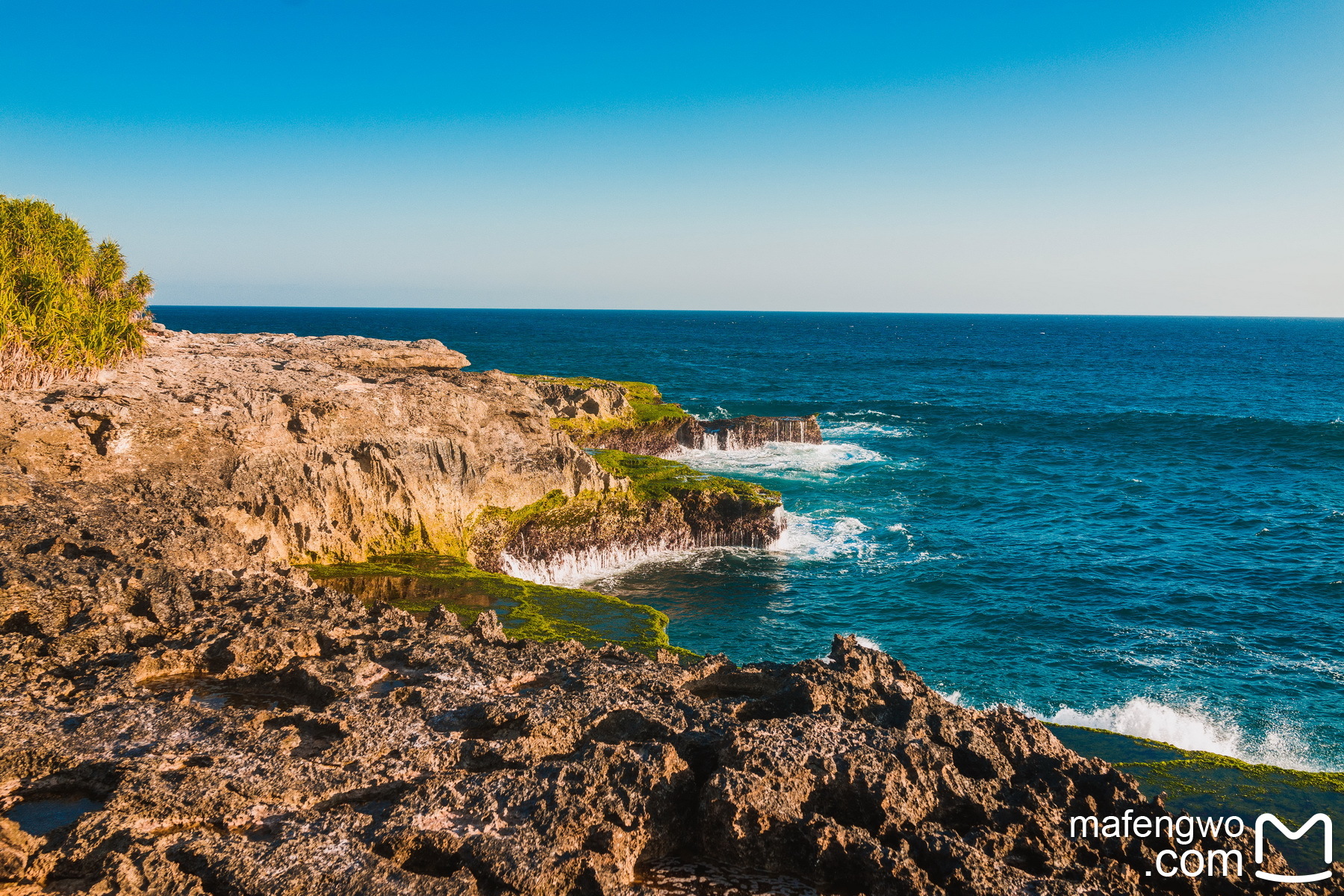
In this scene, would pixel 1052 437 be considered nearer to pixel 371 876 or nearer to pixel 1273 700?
pixel 1273 700

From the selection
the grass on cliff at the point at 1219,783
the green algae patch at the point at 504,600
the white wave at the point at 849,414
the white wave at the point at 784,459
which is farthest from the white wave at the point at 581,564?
the white wave at the point at 849,414

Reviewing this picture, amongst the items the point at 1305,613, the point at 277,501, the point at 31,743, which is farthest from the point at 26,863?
the point at 1305,613

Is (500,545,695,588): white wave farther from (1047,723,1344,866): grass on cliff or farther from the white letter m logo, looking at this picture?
the white letter m logo

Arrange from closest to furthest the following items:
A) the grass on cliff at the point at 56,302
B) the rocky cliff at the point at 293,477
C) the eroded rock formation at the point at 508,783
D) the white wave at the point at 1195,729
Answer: the eroded rock formation at the point at 508,783
the rocky cliff at the point at 293,477
the white wave at the point at 1195,729
the grass on cliff at the point at 56,302

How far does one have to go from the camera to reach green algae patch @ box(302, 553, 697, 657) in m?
20.5

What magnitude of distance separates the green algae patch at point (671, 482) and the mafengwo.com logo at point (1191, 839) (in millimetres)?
23253

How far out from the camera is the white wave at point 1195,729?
60.6 ft

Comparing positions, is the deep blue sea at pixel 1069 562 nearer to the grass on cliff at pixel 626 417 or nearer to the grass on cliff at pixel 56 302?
the grass on cliff at pixel 626 417

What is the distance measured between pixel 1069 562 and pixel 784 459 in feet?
69.7

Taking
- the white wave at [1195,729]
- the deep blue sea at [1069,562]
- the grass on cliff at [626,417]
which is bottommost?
the white wave at [1195,729]

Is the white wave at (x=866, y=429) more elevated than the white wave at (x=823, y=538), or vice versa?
the white wave at (x=866, y=429)

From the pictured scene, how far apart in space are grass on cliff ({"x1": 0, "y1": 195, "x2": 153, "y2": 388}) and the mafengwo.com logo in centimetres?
2580

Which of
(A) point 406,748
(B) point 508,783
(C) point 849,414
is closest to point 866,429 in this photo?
(C) point 849,414

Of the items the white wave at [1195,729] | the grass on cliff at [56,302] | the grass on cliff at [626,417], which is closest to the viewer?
the white wave at [1195,729]
